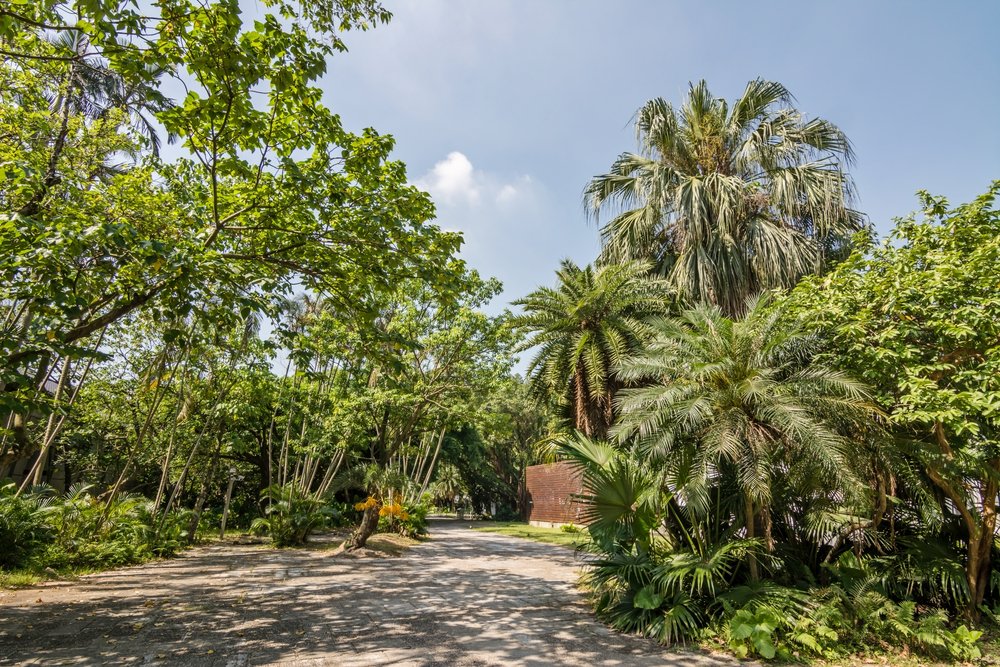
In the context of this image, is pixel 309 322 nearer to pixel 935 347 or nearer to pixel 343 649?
pixel 343 649

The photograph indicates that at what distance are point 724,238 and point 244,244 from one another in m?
9.73

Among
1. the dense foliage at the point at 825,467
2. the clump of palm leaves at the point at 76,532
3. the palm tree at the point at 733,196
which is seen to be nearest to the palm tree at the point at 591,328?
the palm tree at the point at 733,196

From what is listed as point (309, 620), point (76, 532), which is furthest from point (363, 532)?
point (309, 620)

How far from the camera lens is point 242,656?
4.69 metres

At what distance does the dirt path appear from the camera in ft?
15.6

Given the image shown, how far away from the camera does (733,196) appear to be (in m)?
11.4

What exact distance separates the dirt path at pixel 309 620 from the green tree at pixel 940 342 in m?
3.48

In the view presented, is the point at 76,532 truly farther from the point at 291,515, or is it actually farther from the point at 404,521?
the point at 404,521

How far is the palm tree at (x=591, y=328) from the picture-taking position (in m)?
12.1

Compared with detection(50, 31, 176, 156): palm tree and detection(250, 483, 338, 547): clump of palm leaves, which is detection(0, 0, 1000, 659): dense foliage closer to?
detection(50, 31, 176, 156): palm tree

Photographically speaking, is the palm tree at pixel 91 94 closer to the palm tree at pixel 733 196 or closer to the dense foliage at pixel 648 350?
the dense foliage at pixel 648 350

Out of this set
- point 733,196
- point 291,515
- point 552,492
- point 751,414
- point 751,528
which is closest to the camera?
point 751,414

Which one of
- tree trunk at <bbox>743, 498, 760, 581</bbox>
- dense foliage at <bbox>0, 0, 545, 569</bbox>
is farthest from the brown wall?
tree trunk at <bbox>743, 498, 760, 581</bbox>

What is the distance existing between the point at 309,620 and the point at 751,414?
5789 millimetres
